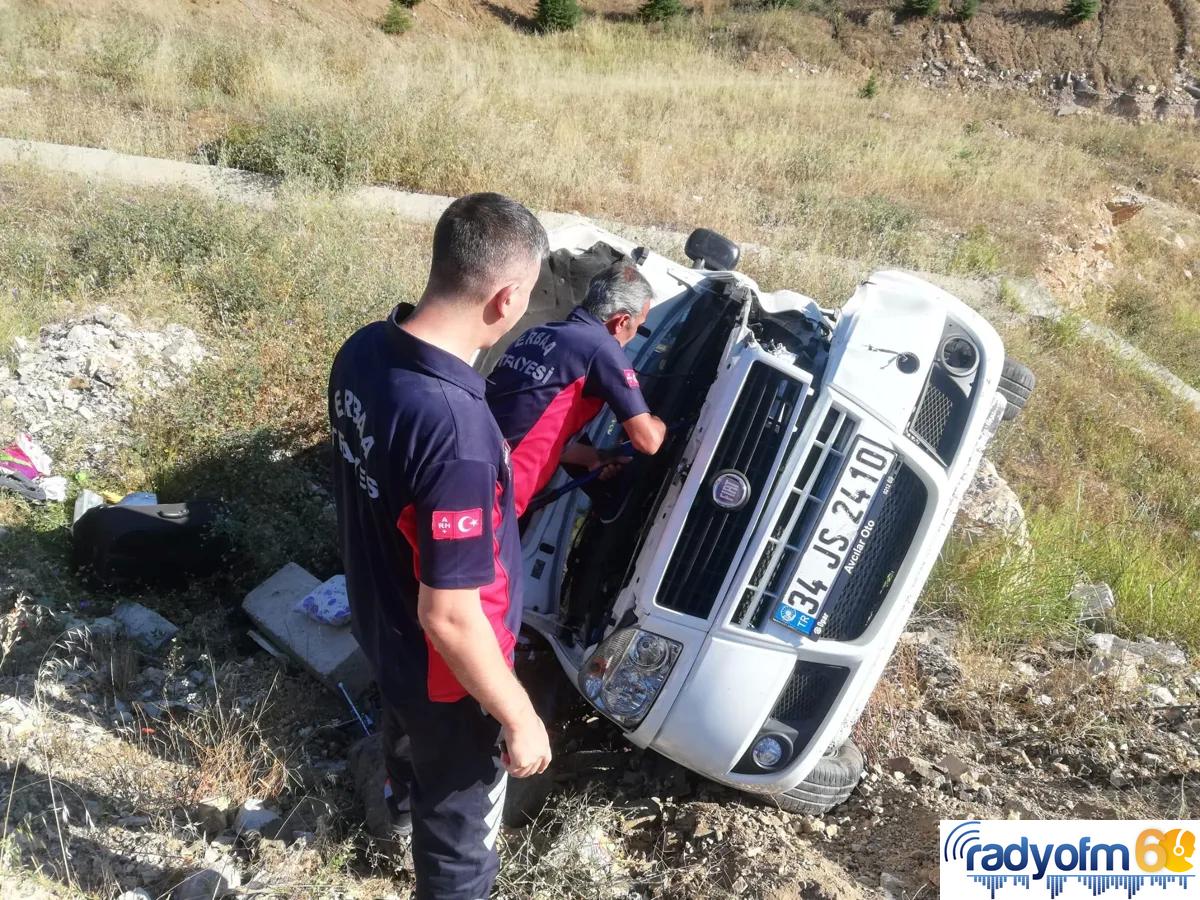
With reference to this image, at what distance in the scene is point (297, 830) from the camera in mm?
2891

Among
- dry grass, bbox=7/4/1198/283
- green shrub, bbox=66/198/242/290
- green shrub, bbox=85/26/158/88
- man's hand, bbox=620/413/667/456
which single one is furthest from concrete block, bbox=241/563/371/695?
green shrub, bbox=85/26/158/88

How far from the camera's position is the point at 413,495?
74.4 inches

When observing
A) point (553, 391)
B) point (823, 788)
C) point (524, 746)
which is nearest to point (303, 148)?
point (553, 391)

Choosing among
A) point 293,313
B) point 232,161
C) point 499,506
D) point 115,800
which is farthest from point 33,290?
point 499,506

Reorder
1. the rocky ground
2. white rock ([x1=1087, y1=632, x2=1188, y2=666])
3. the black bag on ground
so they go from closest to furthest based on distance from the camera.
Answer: the rocky ground, the black bag on ground, white rock ([x1=1087, y1=632, x2=1188, y2=666])

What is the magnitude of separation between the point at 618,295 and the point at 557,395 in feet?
1.72

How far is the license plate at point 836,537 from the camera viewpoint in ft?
9.20

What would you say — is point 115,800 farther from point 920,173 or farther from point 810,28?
Result: point 810,28

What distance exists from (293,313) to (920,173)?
999 cm

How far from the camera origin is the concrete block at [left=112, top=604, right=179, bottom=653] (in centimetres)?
374

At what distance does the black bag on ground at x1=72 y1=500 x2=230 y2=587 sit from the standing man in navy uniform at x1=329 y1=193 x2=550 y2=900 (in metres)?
2.08

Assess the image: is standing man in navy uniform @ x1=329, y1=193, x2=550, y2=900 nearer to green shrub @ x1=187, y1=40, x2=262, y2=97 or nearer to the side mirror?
the side mirror

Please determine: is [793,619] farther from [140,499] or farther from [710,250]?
[140,499]
